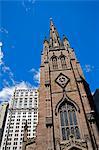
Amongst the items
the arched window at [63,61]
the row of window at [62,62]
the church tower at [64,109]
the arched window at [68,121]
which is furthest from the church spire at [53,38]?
the arched window at [68,121]

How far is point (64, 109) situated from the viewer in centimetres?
2488

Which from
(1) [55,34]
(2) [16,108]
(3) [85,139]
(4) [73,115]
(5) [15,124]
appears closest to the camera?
(3) [85,139]

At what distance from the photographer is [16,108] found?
316 ft

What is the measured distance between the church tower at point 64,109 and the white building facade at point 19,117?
190ft

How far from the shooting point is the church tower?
826 inches

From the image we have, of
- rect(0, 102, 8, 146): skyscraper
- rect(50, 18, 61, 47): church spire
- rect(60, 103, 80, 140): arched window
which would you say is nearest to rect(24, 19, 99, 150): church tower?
rect(60, 103, 80, 140): arched window

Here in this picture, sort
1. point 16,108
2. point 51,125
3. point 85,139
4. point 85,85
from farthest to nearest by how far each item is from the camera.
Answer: point 16,108, point 85,85, point 51,125, point 85,139

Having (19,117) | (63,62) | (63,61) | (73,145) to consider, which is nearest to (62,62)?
(63,62)

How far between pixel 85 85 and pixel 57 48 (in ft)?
34.5

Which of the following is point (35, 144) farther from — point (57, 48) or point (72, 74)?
point (57, 48)

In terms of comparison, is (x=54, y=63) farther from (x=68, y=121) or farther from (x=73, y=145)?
(x=73, y=145)

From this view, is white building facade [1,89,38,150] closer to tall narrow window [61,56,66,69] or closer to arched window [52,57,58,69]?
arched window [52,57,58,69]

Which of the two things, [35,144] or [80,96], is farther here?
[80,96]

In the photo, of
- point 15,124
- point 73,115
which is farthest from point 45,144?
point 15,124
